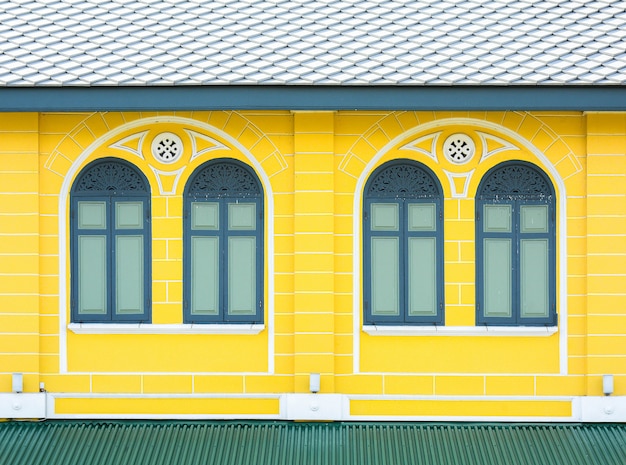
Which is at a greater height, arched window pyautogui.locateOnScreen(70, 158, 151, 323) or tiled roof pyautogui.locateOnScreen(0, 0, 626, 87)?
tiled roof pyautogui.locateOnScreen(0, 0, 626, 87)

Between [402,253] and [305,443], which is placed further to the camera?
[402,253]

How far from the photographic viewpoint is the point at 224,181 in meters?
9.66

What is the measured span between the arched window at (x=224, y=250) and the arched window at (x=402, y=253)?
1258 mm

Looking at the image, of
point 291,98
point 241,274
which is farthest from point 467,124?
point 241,274

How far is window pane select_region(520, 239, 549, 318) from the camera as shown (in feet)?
31.3

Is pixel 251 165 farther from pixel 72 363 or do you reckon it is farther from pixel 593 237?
pixel 593 237

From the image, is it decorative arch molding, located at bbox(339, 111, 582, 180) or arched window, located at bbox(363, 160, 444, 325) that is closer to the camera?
decorative arch molding, located at bbox(339, 111, 582, 180)

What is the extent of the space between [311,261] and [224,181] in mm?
1355

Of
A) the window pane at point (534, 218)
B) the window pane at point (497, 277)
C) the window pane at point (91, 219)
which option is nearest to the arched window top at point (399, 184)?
the window pane at point (497, 277)

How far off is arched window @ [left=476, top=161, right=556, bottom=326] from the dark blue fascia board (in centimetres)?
100

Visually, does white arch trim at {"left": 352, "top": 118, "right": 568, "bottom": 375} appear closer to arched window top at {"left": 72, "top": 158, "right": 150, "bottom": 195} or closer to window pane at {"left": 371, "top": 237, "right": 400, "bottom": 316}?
window pane at {"left": 371, "top": 237, "right": 400, "bottom": 316}

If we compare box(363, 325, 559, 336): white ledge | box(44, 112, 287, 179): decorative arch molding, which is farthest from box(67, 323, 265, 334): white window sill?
box(44, 112, 287, 179): decorative arch molding

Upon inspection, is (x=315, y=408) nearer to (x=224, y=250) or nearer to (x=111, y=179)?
(x=224, y=250)

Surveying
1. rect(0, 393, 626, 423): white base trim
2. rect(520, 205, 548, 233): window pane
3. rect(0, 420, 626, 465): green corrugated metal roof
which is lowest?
rect(0, 420, 626, 465): green corrugated metal roof
